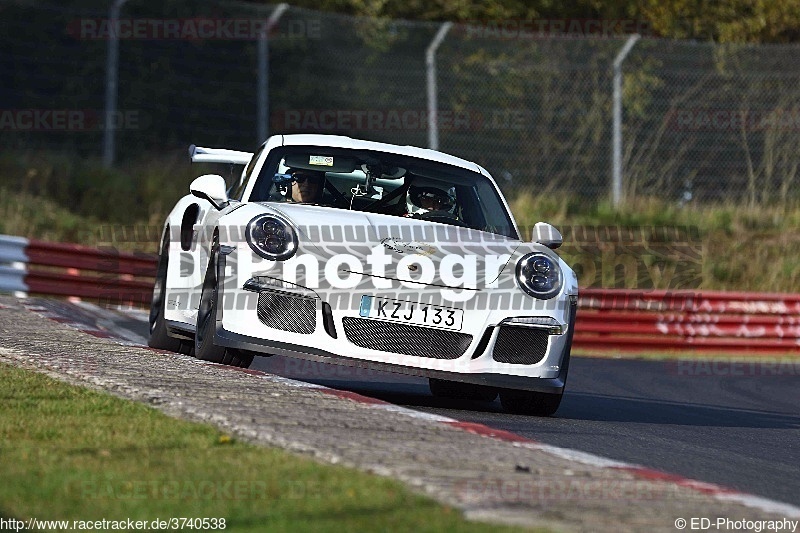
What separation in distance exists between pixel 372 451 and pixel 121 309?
1094 centimetres

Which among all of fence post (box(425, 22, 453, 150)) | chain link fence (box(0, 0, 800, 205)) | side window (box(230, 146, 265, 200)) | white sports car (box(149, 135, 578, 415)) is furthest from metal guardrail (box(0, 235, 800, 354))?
white sports car (box(149, 135, 578, 415))

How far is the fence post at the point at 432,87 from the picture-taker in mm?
19031

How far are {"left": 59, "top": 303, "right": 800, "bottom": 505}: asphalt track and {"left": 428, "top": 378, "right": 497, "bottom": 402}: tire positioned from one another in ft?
0.51

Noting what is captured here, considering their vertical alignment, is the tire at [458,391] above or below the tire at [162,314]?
below

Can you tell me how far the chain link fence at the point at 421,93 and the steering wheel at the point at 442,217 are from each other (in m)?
10.7

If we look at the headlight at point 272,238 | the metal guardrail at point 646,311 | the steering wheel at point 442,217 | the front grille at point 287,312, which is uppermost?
the steering wheel at point 442,217

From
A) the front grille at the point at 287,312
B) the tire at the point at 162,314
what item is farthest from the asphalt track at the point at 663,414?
the tire at the point at 162,314

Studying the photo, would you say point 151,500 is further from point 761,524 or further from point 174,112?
point 174,112

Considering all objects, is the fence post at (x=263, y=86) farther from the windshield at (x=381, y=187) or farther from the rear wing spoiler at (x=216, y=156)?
the windshield at (x=381, y=187)

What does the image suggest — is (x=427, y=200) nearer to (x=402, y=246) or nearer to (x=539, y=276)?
(x=402, y=246)

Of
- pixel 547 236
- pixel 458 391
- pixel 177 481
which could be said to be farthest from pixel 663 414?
pixel 177 481

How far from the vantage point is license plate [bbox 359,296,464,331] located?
23.6ft

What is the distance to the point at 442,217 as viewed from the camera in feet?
27.2

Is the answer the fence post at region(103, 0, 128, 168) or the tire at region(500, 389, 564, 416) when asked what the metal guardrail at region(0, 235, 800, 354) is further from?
the tire at region(500, 389, 564, 416)
